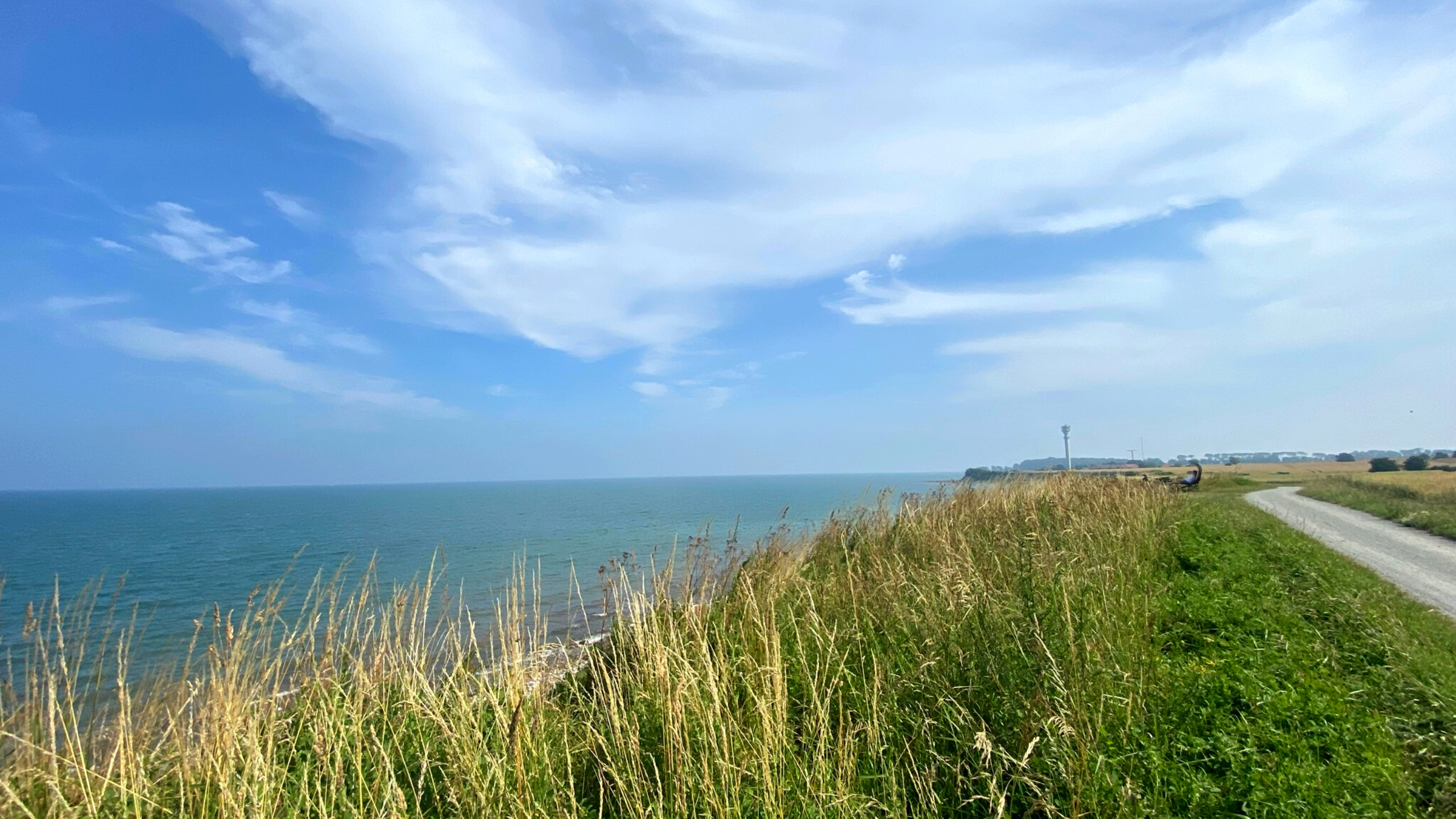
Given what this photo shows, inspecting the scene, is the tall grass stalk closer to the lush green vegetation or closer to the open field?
the lush green vegetation

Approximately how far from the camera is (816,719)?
Result: 3920mm

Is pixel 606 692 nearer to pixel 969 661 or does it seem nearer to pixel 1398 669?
pixel 969 661

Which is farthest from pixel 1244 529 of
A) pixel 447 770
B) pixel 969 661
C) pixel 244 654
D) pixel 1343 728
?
pixel 244 654

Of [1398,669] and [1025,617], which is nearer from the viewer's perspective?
[1025,617]

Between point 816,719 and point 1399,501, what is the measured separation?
2789cm

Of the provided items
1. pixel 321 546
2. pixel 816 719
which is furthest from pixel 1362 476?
pixel 321 546

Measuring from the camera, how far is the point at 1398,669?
537 cm

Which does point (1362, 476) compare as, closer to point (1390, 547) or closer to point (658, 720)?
point (1390, 547)

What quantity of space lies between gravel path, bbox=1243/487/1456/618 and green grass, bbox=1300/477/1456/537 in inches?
14.5

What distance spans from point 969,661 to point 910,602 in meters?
1.37

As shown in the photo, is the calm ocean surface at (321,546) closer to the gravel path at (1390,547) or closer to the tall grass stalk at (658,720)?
the tall grass stalk at (658,720)

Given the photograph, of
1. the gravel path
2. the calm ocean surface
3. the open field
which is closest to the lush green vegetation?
the calm ocean surface

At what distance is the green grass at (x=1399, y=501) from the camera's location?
1661 cm

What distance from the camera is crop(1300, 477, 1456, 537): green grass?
16609mm
